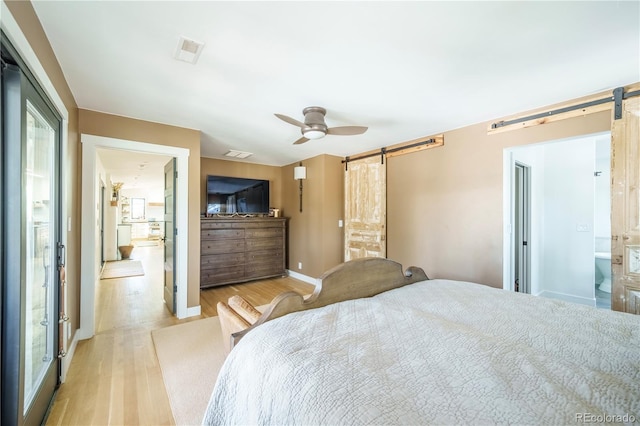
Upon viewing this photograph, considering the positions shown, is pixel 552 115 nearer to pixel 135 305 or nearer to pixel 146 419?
pixel 146 419

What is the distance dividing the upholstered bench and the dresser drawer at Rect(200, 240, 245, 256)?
3038mm

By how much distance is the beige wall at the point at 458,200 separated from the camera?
116 inches

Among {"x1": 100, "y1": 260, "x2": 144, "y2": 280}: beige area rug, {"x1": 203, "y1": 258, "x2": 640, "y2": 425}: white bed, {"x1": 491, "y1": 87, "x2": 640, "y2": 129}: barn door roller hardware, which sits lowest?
{"x1": 100, "y1": 260, "x2": 144, "y2": 280}: beige area rug

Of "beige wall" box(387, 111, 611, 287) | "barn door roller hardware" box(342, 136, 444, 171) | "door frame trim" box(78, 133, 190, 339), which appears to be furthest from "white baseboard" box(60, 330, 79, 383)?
"barn door roller hardware" box(342, 136, 444, 171)

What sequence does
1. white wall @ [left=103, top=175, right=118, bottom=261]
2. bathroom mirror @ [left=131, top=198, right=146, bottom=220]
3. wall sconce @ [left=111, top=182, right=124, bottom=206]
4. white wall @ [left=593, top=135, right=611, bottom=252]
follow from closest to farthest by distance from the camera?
white wall @ [left=593, top=135, right=611, bottom=252]
white wall @ [left=103, top=175, right=118, bottom=261]
wall sconce @ [left=111, top=182, right=124, bottom=206]
bathroom mirror @ [left=131, top=198, right=146, bottom=220]

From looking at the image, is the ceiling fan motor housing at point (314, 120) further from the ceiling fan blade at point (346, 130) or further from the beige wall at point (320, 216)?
the beige wall at point (320, 216)

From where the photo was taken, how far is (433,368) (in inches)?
36.8

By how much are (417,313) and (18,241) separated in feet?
6.58

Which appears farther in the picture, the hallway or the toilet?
the toilet

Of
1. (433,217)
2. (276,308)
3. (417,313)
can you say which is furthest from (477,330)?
(433,217)

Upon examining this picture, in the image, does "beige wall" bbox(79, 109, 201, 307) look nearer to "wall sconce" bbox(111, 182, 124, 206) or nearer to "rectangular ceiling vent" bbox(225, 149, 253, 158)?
"rectangular ceiling vent" bbox(225, 149, 253, 158)

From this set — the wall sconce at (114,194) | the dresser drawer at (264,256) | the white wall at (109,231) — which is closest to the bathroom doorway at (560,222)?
the dresser drawer at (264,256)

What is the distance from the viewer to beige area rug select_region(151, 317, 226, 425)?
5.88 feet

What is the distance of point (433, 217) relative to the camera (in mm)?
3619
